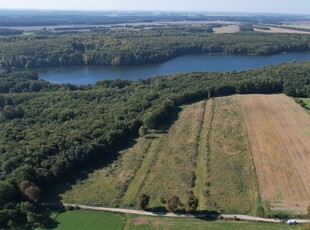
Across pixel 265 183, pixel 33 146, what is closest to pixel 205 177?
pixel 265 183

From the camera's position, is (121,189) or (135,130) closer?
(121,189)

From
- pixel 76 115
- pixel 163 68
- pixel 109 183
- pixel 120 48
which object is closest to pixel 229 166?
pixel 109 183

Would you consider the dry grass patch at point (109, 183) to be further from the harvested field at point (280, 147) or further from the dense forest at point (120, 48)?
the dense forest at point (120, 48)

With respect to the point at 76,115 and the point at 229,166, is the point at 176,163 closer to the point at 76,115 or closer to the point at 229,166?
the point at 229,166

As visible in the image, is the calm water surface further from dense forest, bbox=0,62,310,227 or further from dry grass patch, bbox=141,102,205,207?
dry grass patch, bbox=141,102,205,207

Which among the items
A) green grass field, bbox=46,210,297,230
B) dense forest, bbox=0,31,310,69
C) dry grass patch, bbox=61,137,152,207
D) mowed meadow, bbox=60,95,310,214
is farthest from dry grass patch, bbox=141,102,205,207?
dense forest, bbox=0,31,310,69

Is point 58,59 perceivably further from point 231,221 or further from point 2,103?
Result: point 231,221
